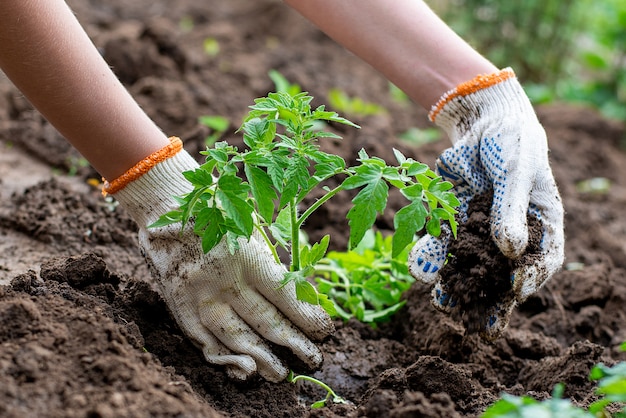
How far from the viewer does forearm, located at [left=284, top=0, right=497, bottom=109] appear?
2.52m

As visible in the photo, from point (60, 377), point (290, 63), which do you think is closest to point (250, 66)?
point (290, 63)

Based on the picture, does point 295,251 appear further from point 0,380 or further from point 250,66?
point 250,66

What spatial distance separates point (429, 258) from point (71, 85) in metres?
1.13

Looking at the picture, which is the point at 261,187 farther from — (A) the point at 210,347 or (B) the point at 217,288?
(A) the point at 210,347

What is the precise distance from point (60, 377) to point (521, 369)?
1.50m

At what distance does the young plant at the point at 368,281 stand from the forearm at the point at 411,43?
593 millimetres

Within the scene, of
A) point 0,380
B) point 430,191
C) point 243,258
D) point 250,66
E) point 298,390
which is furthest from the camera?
point 250,66

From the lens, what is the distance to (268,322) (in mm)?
2273

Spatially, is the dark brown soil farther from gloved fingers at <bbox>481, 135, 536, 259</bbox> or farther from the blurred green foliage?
the blurred green foliage

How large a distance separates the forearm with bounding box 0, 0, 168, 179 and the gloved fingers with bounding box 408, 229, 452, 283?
0.83m

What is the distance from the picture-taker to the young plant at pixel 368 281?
2.72m

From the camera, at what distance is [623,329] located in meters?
2.96

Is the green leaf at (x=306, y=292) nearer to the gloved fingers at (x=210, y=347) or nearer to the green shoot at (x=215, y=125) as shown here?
the gloved fingers at (x=210, y=347)

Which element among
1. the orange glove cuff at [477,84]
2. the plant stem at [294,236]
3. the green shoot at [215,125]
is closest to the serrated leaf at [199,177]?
the plant stem at [294,236]
